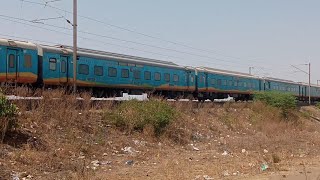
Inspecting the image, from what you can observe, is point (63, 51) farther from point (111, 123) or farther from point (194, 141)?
point (194, 141)

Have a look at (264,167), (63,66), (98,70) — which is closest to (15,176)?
(264,167)

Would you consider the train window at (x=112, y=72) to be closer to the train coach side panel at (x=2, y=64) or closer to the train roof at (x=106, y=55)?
the train roof at (x=106, y=55)

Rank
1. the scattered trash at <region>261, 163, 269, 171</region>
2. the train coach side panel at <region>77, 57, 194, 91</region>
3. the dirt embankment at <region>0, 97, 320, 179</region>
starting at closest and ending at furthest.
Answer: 1. the dirt embankment at <region>0, 97, 320, 179</region>
2. the scattered trash at <region>261, 163, 269, 171</region>
3. the train coach side panel at <region>77, 57, 194, 91</region>

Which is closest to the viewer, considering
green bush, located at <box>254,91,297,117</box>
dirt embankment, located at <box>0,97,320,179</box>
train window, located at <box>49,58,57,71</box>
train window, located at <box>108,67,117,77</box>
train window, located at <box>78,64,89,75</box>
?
dirt embankment, located at <box>0,97,320,179</box>

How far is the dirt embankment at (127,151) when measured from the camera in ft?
36.9

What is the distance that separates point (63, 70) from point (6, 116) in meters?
10.1

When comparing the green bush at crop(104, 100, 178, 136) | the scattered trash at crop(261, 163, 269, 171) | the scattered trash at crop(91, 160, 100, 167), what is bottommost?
the scattered trash at crop(261, 163, 269, 171)

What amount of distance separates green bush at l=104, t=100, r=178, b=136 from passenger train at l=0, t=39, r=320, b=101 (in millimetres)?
4756

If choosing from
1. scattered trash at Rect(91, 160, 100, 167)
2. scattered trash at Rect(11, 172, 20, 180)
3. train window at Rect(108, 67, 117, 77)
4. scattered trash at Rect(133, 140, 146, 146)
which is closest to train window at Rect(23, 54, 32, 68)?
train window at Rect(108, 67, 117, 77)

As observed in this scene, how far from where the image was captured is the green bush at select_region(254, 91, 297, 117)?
3534 cm

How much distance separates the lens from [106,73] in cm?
2484

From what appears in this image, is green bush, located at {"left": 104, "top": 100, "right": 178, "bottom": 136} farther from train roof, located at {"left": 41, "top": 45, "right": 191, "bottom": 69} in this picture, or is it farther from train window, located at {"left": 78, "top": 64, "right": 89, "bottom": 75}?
train roof, located at {"left": 41, "top": 45, "right": 191, "bottom": 69}

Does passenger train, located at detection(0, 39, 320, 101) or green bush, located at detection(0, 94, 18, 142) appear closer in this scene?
green bush, located at detection(0, 94, 18, 142)

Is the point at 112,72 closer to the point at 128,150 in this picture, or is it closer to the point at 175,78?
the point at 175,78
